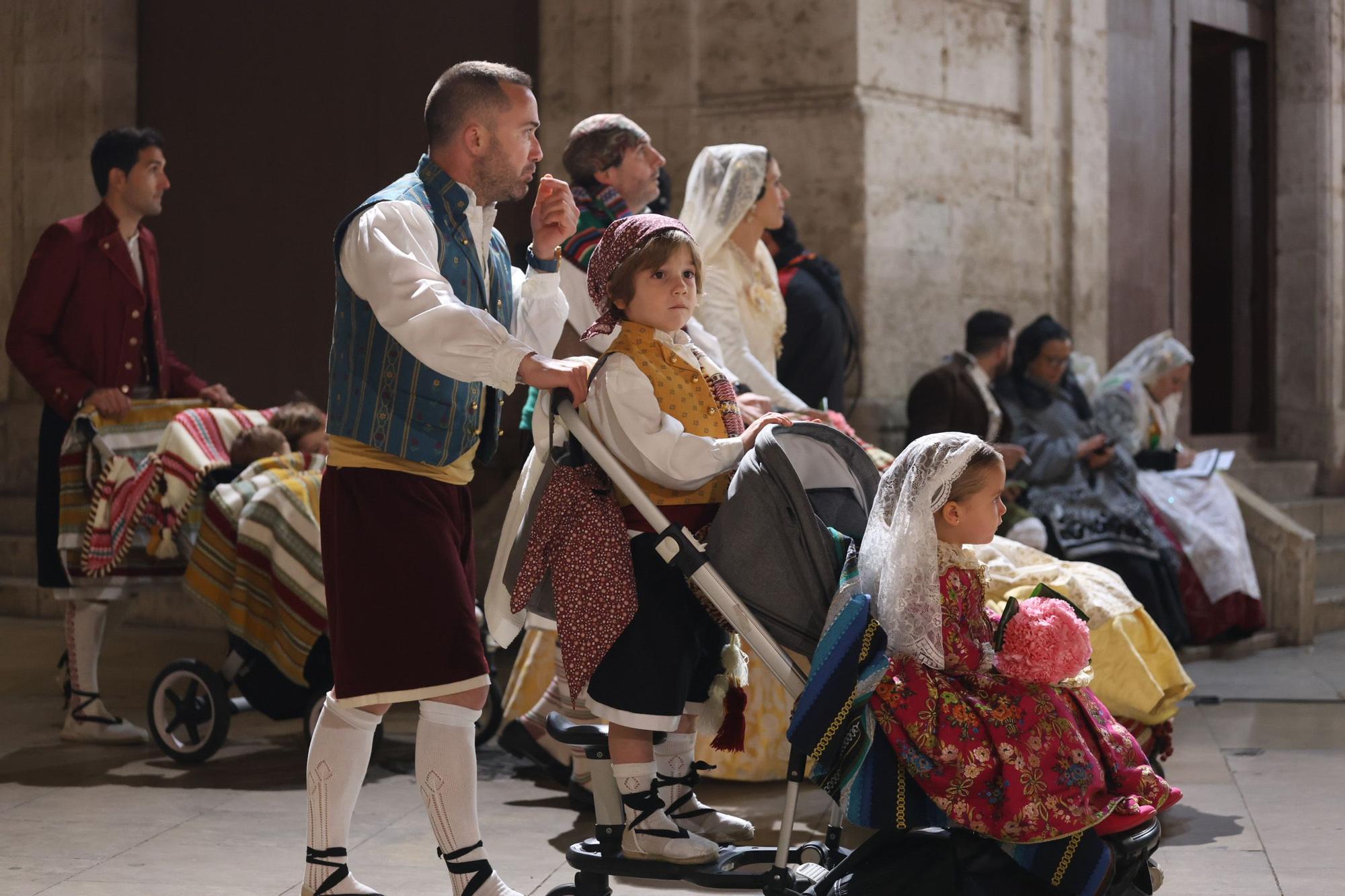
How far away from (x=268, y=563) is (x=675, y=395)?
2159 millimetres

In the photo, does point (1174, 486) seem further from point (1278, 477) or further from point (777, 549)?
point (777, 549)

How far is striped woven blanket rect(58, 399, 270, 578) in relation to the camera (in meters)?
5.40

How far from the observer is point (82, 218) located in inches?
227

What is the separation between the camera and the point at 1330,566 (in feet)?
29.4

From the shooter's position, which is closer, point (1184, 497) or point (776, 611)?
point (776, 611)

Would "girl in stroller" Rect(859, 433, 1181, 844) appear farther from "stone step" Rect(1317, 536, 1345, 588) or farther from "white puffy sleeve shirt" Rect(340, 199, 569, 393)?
"stone step" Rect(1317, 536, 1345, 588)

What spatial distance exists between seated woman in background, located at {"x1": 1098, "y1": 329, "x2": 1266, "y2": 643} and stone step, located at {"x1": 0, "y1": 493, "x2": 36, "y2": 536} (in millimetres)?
5493

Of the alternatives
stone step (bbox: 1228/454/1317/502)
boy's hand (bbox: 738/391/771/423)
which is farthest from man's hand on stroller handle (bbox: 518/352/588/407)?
stone step (bbox: 1228/454/1317/502)

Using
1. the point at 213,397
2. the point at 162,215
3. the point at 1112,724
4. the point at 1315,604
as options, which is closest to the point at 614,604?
the point at 1112,724

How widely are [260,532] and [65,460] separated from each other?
87 centimetres

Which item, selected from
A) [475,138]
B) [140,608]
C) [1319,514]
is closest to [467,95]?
[475,138]

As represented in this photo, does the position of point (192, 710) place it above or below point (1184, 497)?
below

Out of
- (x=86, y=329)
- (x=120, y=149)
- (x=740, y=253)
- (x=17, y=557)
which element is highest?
(x=120, y=149)

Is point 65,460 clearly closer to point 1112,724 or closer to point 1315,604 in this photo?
point 1112,724
